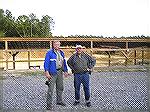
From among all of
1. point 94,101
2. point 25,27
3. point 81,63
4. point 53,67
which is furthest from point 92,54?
point 25,27

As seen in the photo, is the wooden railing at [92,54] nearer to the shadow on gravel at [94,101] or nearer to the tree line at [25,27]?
the shadow on gravel at [94,101]

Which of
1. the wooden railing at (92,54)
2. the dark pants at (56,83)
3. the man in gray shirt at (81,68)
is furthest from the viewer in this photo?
the wooden railing at (92,54)

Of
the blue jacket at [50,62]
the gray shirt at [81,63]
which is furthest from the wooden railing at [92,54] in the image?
the blue jacket at [50,62]

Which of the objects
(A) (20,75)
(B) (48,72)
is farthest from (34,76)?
(B) (48,72)

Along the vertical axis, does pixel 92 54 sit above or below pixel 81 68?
below

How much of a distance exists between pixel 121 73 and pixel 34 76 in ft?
11.3

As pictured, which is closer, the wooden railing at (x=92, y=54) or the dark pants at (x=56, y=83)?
the dark pants at (x=56, y=83)

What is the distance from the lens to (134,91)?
8.12 meters

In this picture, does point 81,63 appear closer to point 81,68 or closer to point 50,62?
point 81,68

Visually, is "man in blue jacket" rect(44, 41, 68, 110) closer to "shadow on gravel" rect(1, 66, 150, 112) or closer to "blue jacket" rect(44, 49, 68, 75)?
"blue jacket" rect(44, 49, 68, 75)

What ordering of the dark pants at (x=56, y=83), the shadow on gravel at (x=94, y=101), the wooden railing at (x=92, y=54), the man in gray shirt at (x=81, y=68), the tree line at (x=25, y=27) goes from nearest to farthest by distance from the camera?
the shadow on gravel at (x=94, y=101), the dark pants at (x=56, y=83), the man in gray shirt at (x=81, y=68), the wooden railing at (x=92, y=54), the tree line at (x=25, y=27)

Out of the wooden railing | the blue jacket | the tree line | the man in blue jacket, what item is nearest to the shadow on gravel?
the man in blue jacket

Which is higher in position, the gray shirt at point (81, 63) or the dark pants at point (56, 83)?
the gray shirt at point (81, 63)

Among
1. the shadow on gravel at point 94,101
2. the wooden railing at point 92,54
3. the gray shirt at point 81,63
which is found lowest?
the shadow on gravel at point 94,101
